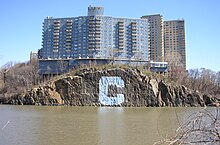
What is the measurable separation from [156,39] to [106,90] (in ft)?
208

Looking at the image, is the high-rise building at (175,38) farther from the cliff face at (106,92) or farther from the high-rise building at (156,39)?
the cliff face at (106,92)

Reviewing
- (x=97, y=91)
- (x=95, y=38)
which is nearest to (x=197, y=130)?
(x=97, y=91)

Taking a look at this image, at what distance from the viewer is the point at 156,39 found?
131250 millimetres

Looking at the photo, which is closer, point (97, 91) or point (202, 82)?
point (97, 91)

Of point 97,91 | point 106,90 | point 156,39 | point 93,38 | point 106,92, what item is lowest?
point 106,92

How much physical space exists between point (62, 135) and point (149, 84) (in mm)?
59934

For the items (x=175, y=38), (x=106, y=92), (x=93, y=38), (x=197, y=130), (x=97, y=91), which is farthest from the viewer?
(x=175, y=38)

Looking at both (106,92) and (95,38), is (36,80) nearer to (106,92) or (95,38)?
(106,92)

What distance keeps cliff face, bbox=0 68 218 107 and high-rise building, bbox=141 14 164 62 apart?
166 feet

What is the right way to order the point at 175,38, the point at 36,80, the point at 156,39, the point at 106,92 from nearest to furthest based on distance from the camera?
the point at 106,92, the point at 36,80, the point at 156,39, the point at 175,38

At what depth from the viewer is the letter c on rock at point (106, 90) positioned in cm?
7506

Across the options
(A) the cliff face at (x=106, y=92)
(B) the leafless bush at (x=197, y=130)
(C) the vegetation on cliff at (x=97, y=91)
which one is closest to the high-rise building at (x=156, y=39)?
(C) the vegetation on cliff at (x=97, y=91)

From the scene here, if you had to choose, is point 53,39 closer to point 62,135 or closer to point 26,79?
point 26,79

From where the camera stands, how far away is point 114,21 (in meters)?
110
